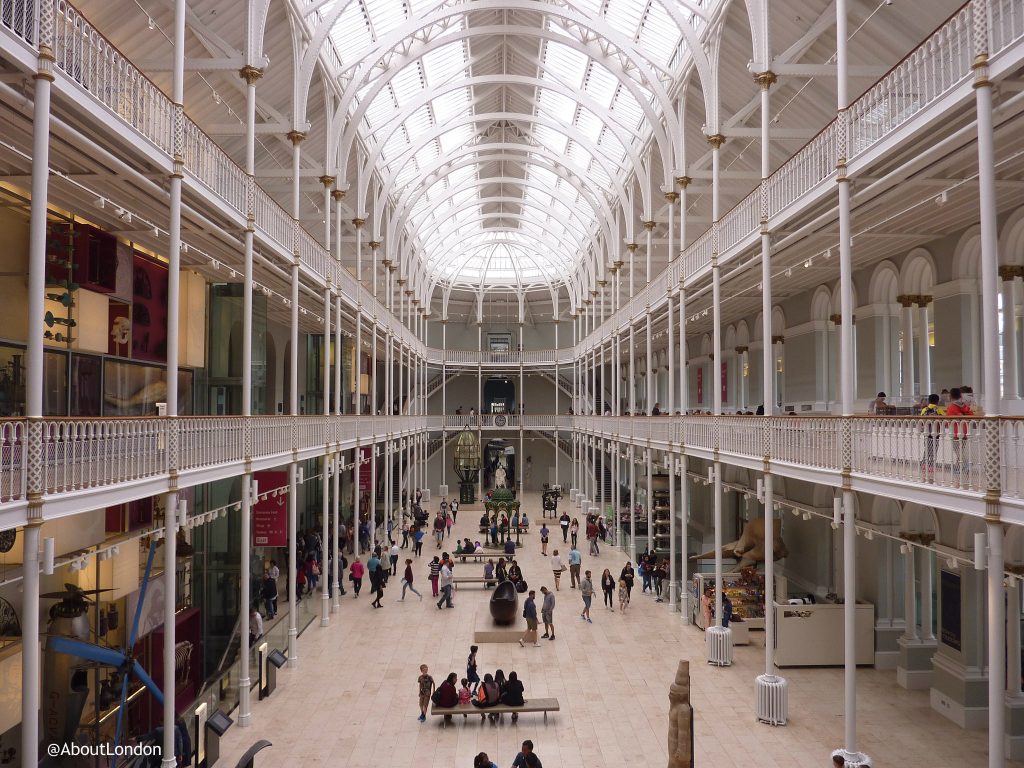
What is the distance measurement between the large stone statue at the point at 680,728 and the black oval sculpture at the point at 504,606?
9.64m

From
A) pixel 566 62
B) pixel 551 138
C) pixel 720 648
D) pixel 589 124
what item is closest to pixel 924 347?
pixel 720 648

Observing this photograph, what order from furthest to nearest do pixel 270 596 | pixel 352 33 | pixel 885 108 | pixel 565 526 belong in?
1. pixel 565 526
2. pixel 352 33
3. pixel 270 596
4. pixel 885 108

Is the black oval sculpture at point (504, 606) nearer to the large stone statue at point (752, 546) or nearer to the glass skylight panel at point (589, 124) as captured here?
the large stone statue at point (752, 546)

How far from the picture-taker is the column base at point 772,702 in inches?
494

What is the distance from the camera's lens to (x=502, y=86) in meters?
30.1

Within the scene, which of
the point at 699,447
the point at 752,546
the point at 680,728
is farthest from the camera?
the point at 752,546

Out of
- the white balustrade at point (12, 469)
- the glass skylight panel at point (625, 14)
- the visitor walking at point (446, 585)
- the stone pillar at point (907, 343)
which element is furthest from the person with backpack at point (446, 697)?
the glass skylight panel at point (625, 14)

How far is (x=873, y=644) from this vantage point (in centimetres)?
1595

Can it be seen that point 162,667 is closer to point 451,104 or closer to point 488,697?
point 488,697

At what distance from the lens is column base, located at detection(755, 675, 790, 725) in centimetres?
1255

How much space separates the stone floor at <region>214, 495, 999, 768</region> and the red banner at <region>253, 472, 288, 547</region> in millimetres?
2654

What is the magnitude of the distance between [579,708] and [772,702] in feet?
10.6

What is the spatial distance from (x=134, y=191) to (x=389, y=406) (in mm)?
18706

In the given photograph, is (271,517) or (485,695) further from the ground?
(271,517)
